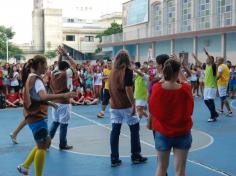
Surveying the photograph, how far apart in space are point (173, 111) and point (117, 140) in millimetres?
2636

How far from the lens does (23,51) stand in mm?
81062

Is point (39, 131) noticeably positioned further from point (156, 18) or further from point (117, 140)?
point (156, 18)

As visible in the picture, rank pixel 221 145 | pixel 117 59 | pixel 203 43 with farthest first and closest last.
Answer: pixel 203 43 < pixel 221 145 < pixel 117 59

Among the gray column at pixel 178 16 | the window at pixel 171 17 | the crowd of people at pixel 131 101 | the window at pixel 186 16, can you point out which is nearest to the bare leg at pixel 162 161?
the crowd of people at pixel 131 101

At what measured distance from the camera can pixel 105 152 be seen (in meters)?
8.59

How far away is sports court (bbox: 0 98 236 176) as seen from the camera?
7164 millimetres

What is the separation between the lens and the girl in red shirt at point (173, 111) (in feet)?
16.0

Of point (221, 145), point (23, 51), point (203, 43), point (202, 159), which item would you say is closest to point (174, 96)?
point (202, 159)

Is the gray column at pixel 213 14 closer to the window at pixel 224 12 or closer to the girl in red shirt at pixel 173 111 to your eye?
the window at pixel 224 12

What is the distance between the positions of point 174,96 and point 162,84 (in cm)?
20

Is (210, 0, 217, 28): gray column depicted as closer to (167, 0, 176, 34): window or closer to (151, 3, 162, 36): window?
(167, 0, 176, 34): window

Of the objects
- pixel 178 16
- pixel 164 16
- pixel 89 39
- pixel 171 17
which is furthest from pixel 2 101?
pixel 89 39

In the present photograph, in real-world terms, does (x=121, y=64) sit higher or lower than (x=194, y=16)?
lower

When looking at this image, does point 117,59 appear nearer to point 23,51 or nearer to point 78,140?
point 78,140
